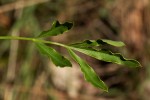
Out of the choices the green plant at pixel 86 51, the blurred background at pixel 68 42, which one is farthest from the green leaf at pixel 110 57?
the blurred background at pixel 68 42

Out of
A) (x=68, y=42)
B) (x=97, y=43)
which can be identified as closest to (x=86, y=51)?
(x=97, y=43)

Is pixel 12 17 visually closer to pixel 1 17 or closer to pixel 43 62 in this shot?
pixel 1 17

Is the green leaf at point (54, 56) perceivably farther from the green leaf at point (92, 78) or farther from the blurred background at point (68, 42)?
the blurred background at point (68, 42)

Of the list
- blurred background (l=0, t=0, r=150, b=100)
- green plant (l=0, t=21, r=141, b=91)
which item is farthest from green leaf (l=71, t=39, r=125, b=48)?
blurred background (l=0, t=0, r=150, b=100)

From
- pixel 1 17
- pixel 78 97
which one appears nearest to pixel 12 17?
pixel 1 17

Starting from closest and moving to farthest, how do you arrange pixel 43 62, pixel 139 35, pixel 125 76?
pixel 43 62 → pixel 125 76 → pixel 139 35

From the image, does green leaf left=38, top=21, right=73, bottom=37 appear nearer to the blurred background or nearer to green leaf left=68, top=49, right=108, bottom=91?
green leaf left=68, top=49, right=108, bottom=91

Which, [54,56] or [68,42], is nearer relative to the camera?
[54,56]

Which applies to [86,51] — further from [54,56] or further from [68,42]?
[68,42]
